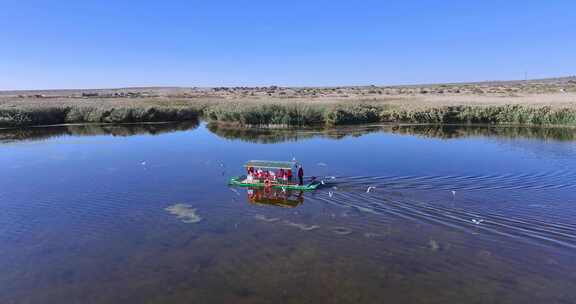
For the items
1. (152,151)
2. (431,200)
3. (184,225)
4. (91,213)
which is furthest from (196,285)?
(152,151)

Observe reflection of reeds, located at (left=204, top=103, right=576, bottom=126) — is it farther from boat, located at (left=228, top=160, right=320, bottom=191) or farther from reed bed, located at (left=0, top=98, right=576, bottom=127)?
boat, located at (left=228, top=160, right=320, bottom=191)

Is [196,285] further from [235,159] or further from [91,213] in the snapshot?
[235,159]

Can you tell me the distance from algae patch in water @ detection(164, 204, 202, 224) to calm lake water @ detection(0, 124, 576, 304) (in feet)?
0.25

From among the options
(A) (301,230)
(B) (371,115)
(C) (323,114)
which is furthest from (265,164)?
(B) (371,115)

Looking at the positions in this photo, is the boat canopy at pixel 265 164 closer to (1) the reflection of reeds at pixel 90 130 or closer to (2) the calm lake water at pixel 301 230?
(2) the calm lake water at pixel 301 230

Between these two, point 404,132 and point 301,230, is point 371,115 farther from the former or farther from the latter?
point 301,230

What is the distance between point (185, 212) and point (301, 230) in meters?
4.91

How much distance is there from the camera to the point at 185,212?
1836cm

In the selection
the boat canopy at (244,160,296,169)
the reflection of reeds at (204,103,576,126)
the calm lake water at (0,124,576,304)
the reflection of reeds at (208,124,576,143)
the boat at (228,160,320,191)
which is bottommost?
the calm lake water at (0,124,576,304)

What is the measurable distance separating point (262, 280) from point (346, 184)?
10042 mm

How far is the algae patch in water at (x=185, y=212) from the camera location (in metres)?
17.4

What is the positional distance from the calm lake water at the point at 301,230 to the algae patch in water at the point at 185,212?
0.08 m

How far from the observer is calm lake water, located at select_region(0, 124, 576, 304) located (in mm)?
12000

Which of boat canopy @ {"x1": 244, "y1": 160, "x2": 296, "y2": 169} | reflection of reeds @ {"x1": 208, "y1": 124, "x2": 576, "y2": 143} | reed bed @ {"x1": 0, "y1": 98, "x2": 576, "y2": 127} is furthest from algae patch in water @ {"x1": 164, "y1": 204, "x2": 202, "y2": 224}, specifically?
reed bed @ {"x1": 0, "y1": 98, "x2": 576, "y2": 127}
